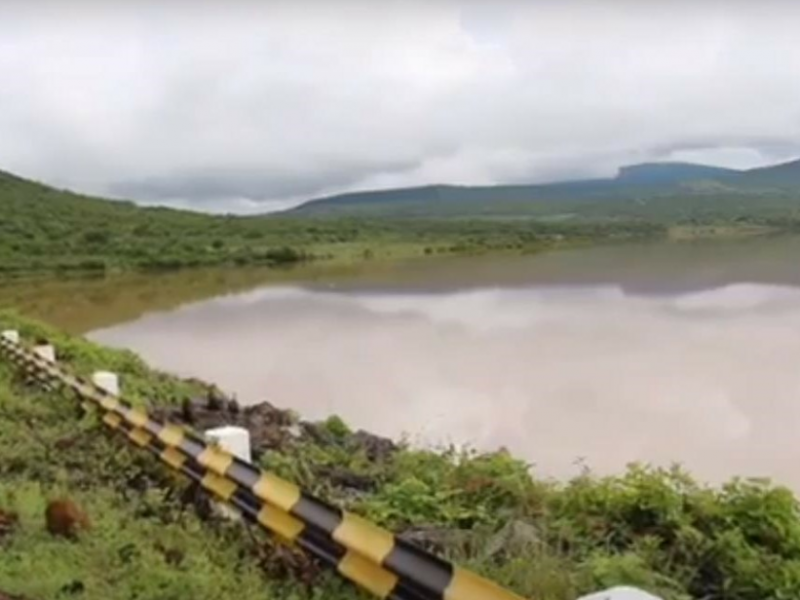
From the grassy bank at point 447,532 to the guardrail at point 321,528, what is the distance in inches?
5.8

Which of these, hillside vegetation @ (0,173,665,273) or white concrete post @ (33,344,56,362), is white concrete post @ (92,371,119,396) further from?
hillside vegetation @ (0,173,665,273)

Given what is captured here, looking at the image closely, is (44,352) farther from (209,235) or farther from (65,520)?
(209,235)

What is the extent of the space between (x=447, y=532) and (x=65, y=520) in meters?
1.74

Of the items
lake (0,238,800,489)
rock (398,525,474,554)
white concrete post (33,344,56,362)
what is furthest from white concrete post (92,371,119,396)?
rock (398,525,474,554)

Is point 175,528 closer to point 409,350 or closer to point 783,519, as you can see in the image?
point 783,519

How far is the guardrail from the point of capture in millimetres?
3178

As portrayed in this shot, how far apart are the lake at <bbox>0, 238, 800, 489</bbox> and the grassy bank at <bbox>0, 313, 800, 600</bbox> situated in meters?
3.66

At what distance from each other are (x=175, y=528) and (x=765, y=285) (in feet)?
85.7

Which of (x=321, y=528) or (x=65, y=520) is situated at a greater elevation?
(x=321, y=528)

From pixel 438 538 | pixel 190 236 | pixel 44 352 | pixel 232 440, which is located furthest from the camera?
pixel 190 236

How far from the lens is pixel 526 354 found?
57.0 ft

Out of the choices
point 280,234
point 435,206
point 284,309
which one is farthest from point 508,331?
A: point 435,206

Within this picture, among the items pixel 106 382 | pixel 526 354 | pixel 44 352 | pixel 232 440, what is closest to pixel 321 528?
pixel 232 440

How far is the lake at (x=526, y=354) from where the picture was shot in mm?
10562
